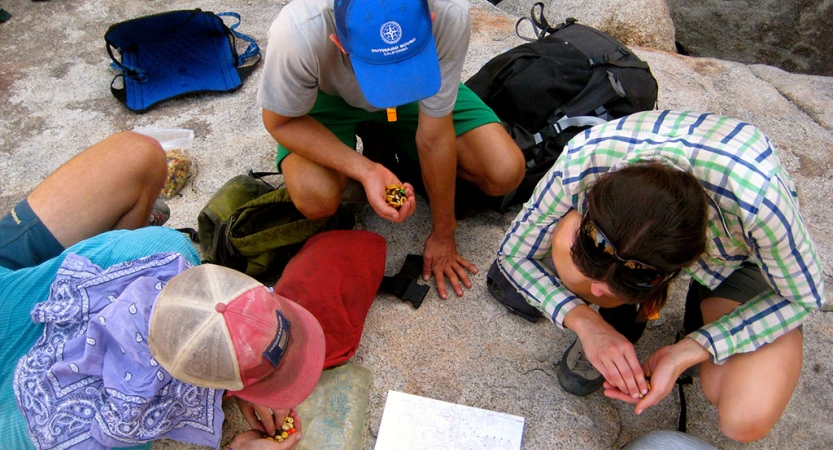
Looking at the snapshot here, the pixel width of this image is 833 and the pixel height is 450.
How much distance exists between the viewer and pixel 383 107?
1.72 meters

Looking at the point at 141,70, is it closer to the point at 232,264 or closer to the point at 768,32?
the point at 232,264

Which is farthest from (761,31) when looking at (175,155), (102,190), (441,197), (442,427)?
(102,190)

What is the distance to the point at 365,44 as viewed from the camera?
1.59 meters

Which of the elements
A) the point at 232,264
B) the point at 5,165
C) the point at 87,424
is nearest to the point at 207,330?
the point at 87,424

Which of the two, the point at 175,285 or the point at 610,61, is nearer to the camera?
the point at 175,285

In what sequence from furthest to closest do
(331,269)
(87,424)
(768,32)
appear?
(768,32)
(331,269)
(87,424)

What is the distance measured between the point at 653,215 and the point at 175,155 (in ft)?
7.03

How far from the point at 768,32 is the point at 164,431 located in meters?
4.64

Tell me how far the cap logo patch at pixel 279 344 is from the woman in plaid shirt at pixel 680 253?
759 mm

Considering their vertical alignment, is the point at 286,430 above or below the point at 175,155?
below

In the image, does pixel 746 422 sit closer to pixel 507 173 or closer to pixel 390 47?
pixel 507 173

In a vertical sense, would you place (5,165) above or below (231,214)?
below

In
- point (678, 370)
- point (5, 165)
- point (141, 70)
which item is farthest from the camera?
point (141, 70)

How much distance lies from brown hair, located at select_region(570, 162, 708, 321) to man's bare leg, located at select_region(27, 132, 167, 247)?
5.07 feet
